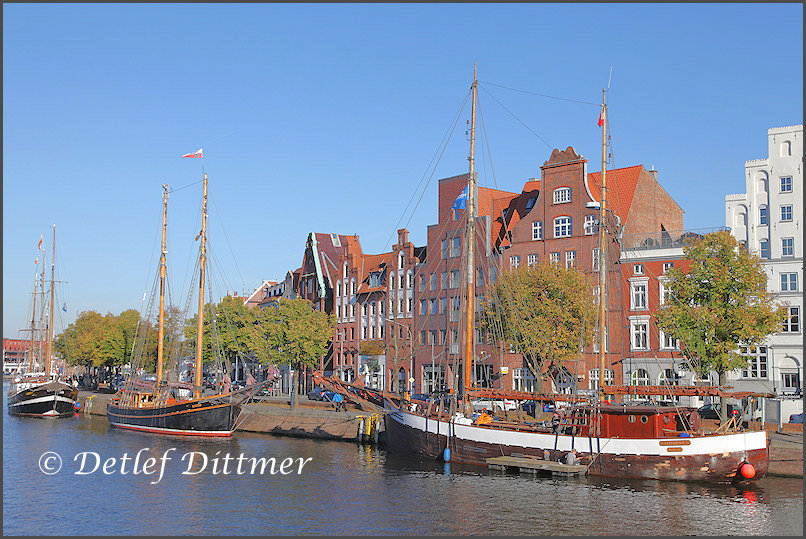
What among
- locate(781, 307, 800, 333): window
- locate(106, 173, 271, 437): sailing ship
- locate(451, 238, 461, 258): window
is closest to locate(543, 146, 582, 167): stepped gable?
locate(451, 238, 461, 258): window

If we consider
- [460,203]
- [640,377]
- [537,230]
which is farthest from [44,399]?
[640,377]

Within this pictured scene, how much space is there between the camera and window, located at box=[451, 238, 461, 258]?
87.8m

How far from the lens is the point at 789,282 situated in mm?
65875

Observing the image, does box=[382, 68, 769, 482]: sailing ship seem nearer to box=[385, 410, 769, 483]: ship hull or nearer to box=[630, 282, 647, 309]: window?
box=[385, 410, 769, 483]: ship hull

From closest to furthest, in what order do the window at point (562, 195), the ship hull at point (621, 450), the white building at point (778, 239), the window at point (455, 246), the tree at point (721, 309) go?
1. the ship hull at point (621, 450)
2. the tree at point (721, 309)
3. the white building at point (778, 239)
4. the window at point (562, 195)
5. the window at point (455, 246)

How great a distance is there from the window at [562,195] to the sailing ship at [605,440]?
26.3 m

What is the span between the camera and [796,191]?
237 feet

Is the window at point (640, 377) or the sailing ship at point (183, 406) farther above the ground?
the window at point (640, 377)

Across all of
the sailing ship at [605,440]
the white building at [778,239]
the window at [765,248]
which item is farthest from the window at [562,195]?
the sailing ship at [605,440]

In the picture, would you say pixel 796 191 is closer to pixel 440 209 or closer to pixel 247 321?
pixel 440 209

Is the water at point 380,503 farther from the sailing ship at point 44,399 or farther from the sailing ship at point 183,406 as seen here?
the sailing ship at point 44,399

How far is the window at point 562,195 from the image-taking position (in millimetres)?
77625

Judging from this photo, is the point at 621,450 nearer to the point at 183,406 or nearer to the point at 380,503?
the point at 380,503

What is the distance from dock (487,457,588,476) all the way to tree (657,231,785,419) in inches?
554
